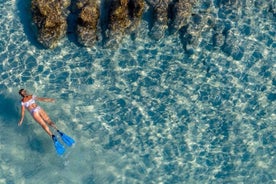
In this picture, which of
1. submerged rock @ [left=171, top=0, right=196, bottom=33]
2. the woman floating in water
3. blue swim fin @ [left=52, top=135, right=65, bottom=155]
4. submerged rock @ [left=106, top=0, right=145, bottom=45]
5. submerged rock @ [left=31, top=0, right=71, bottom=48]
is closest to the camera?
blue swim fin @ [left=52, top=135, right=65, bottom=155]

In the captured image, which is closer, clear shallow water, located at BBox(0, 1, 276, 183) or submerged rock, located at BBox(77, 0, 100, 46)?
clear shallow water, located at BBox(0, 1, 276, 183)

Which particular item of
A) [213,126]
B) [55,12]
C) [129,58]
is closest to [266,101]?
[213,126]

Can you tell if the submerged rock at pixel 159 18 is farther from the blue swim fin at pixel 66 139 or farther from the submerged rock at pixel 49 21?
the blue swim fin at pixel 66 139

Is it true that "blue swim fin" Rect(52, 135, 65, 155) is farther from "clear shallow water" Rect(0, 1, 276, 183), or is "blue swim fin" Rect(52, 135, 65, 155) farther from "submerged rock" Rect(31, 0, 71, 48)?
"submerged rock" Rect(31, 0, 71, 48)

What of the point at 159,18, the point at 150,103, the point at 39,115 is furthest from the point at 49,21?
the point at 150,103

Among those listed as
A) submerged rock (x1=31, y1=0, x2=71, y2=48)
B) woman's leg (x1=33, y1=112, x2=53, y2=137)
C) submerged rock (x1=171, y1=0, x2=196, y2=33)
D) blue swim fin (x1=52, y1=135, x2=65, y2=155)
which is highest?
submerged rock (x1=171, y1=0, x2=196, y2=33)

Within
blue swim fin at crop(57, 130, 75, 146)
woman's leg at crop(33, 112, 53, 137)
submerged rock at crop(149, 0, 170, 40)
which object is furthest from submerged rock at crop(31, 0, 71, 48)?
blue swim fin at crop(57, 130, 75, 146)

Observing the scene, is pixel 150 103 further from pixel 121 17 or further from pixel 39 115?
pixel 39 115
